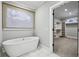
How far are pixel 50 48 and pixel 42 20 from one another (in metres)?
1.18

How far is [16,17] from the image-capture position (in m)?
2.25

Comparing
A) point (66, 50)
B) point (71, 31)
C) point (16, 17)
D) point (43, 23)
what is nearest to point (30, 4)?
point (16, 17)

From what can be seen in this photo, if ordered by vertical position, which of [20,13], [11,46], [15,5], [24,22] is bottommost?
[11,46]

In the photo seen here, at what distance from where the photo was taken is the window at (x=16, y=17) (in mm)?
2018

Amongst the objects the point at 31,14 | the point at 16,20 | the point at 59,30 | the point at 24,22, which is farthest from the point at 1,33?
the point at 59,30

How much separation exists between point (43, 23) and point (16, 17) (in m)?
1.08

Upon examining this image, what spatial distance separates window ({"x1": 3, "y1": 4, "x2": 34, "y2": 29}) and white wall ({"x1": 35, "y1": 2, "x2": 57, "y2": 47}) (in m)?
0.29

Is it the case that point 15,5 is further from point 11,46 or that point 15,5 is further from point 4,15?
point 11,46

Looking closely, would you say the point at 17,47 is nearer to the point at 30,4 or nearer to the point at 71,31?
the point at 30,4

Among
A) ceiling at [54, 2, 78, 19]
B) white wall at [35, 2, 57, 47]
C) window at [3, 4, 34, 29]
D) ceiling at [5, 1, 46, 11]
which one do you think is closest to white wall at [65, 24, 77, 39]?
ceiling at [54, 2, 78, 19]

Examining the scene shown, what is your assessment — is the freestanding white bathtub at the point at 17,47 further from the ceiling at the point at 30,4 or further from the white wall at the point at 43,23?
the ceiling at the point at 30,4

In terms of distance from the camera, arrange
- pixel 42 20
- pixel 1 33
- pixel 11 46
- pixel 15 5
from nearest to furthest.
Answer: pixel 11 46
pixel 1 33
pixel 15 5
pixel 42 20

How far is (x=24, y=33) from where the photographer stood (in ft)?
8.16

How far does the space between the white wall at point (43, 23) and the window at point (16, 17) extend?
11.4 inches
